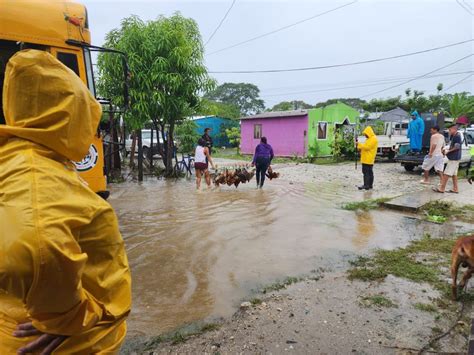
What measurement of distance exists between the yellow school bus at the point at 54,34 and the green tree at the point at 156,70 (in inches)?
282

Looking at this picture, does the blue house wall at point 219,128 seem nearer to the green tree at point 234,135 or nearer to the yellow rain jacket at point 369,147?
the green tree at point 234,135

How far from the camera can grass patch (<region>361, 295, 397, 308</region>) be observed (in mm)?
3783

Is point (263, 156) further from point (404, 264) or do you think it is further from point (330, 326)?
point (330, 326)

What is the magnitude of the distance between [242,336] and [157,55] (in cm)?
1089

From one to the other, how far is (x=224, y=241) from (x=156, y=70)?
7.84 metres

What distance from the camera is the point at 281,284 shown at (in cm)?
434

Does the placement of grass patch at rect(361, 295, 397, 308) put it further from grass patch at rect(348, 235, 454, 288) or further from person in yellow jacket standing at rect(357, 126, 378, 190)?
person in yellow jacket standing at rect(357, 126, 378, 190)

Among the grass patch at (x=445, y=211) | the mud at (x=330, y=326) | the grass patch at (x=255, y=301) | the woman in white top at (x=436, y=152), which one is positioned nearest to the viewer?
the mud at (x=330, y=326)

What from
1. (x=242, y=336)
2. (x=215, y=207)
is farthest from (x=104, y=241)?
(x=215, y=207)

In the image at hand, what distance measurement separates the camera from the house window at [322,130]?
23.2 metres

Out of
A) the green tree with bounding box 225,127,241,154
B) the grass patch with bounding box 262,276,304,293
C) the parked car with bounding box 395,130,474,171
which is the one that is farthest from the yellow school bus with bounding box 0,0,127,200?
the green tree with bounding box 225,127,241,154

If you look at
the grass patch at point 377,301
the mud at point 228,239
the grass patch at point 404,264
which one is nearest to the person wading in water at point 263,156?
the mud at point 228,239

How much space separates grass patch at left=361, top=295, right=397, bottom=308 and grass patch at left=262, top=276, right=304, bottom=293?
33.4 inches

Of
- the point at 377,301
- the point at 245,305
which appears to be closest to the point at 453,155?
the point at 377,301
